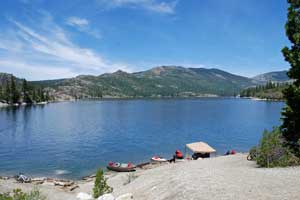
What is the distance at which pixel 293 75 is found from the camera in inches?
831

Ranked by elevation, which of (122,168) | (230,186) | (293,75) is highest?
(293,75)

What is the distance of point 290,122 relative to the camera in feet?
70.5

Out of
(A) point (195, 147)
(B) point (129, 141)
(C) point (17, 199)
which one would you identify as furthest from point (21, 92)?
(C) point (17, 199)

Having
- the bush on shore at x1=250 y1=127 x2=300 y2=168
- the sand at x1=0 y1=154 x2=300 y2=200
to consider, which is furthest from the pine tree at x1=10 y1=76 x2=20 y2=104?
the bush on shore at x1=250 y1=127 x2=300 y2=168

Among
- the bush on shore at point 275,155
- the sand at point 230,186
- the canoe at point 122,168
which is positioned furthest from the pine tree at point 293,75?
the canoe at point 122,168

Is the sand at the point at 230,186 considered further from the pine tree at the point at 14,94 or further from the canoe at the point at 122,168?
the pine tree at the point at 14,94

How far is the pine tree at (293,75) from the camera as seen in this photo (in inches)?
823

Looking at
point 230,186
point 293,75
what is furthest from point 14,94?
point 230,186

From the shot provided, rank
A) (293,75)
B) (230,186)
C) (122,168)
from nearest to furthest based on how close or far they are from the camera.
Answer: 1. (230,186)
2. (293,75)
3. (122,168)

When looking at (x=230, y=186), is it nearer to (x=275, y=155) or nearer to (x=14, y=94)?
(x=275, y=155)

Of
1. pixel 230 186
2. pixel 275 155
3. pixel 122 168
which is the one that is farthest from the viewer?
pixel 122 168

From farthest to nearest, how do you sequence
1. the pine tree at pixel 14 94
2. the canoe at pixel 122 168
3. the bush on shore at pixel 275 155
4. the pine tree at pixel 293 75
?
the pine tree at pixel 14 94 < the canoe at pixel 122 168 < the pine tree at pixel 293 75 < the bush on shore at pixel 275 155

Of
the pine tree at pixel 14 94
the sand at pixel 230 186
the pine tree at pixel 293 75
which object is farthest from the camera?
the pine tree at pixel 14 94

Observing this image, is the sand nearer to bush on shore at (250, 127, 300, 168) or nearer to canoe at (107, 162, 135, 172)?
bush on shore at (250, 127, 300, 168)
